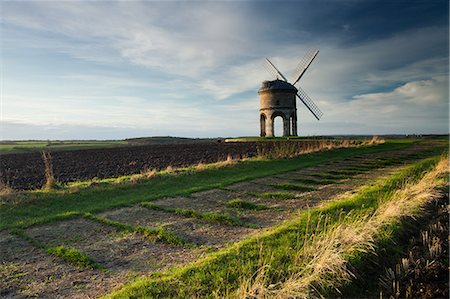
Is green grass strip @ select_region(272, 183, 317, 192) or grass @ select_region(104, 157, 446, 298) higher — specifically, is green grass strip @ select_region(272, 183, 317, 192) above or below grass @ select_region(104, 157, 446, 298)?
above

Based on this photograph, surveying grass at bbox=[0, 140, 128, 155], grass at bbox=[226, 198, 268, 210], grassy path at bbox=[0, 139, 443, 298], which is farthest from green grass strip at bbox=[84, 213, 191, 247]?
grass at bbox=[0, 140, 128, 155]

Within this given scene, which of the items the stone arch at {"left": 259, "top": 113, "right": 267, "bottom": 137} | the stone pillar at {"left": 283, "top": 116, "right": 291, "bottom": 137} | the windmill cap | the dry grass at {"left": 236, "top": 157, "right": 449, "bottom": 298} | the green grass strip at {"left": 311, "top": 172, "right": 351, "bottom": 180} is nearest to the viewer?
the dry grass at {"left": 236, "top": 157, "right": 449, "bottom": 298}

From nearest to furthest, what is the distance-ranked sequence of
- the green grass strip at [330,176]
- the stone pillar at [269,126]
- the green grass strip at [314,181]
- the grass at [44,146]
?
1. the green grass strip at [314,181]
2. the green grass strip at [330,176]
3. the grass at [44,146]
4. the stone pillar at [269,126]

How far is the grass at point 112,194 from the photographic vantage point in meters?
8.95

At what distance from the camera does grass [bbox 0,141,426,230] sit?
29.4 ft

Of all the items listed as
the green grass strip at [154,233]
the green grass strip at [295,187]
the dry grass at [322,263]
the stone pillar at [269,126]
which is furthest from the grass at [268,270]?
the stone pillar at [269,126]

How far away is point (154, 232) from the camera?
7.12 m

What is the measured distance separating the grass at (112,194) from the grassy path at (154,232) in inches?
1.5

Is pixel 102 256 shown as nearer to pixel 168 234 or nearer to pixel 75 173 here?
pixel 168 234

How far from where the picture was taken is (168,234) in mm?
6898

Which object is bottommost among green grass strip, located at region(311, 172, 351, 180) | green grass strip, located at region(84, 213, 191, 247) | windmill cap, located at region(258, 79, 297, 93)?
green grass strip, located at region(84, 213, 191, 247)

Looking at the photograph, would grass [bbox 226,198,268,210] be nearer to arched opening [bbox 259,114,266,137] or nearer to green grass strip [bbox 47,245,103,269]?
green grass strip [bbox 47,245,103,269]

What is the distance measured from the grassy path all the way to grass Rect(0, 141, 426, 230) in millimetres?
39

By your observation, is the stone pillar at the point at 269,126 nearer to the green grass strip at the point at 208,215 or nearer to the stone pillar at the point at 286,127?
the stone pillar at the point at 286,127
